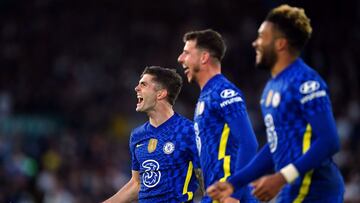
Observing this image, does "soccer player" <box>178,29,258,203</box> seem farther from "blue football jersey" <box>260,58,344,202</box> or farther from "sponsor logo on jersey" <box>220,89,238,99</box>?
"blue football jersey" <box>260,58,344,202</box>

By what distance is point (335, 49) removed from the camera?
19922 millimetres

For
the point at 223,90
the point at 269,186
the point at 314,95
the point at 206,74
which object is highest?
the point at 206,74

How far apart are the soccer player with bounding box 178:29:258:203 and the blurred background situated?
8.55 meters

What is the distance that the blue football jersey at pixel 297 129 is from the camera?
583 centimetres

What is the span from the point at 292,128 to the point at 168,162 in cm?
255

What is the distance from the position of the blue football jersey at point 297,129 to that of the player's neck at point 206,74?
122cm

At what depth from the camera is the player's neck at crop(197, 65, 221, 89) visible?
23.7 ft

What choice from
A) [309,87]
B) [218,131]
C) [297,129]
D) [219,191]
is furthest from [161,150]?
[309,87]

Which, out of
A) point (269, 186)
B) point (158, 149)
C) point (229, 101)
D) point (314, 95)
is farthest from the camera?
point (158, 149)

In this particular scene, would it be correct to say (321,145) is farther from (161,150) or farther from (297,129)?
(161,150)

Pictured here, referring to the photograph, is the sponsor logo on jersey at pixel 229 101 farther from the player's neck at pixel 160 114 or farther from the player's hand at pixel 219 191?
the player's neck at pixel 160 114

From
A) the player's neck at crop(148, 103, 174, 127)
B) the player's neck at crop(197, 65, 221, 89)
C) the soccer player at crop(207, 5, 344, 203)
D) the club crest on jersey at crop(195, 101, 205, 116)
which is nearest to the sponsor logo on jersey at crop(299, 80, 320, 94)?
the soccer player at crop(207, 5, 344, 203)

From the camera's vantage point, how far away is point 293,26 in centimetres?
602

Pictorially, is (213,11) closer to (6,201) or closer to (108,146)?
(108,146)
